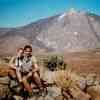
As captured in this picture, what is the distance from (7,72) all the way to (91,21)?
204cm

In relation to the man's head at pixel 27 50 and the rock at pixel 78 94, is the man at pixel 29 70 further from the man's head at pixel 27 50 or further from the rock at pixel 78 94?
the rock at pixel 78 94

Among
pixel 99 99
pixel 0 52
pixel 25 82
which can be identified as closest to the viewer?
pixel 25 82

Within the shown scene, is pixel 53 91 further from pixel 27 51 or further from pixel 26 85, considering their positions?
pixel 27 51

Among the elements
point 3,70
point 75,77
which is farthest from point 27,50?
point 75,77

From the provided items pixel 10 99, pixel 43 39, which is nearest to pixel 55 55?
pixel 43 39

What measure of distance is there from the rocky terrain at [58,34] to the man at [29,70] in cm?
64

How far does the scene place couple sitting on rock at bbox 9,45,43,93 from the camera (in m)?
5.18

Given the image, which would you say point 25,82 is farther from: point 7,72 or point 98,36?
point 98,36

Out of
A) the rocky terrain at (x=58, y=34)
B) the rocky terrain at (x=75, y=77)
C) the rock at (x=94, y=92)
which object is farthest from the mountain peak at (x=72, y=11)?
the rock at (x=94, y=92)

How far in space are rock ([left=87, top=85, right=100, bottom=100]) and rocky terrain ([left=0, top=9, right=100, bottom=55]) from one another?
2.85ft

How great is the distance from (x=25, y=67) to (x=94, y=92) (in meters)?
1.39

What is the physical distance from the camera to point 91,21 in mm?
6160

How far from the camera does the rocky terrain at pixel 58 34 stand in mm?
6027

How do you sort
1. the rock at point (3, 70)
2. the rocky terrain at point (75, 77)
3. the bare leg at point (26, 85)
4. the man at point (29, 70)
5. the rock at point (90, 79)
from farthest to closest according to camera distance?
the rock at point (90, 79) → the rock at point (3, 70) → the rocky terrain at point (75, 77) → the man at point (29, 70) → the bare leg at point (26, 85)
